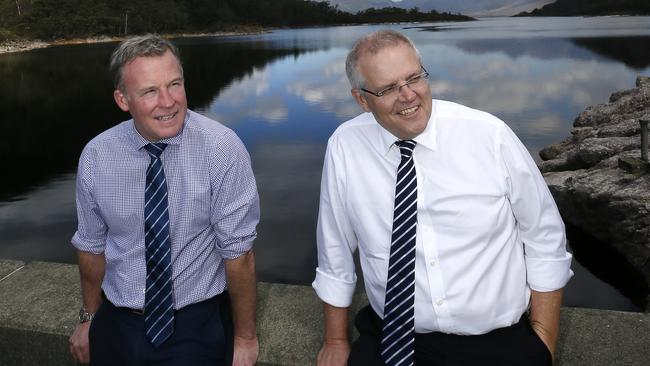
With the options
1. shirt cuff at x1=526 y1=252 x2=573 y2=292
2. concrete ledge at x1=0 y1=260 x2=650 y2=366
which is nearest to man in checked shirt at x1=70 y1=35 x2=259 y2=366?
concrete ledge at x1=0 y1=260 x2=650 y2=366

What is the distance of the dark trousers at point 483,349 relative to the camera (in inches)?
86.3

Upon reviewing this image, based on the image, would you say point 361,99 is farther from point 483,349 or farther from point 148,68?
point 483,349

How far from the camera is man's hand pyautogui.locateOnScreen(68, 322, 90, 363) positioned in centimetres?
259

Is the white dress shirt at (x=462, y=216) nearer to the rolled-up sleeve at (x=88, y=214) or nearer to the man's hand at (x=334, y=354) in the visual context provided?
the man's hand at (x=334, y=354)

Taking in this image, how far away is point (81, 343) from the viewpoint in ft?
8.49

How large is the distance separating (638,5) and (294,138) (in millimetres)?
202139

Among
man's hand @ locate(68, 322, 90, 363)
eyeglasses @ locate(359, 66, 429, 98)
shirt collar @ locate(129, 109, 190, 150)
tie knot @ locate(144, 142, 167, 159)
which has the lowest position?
man's hand @ locate(68, 322, 90, 363)

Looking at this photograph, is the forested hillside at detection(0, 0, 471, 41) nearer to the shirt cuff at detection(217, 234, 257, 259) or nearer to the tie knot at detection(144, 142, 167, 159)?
the tie knot at detection(144, 142, 167, 159)

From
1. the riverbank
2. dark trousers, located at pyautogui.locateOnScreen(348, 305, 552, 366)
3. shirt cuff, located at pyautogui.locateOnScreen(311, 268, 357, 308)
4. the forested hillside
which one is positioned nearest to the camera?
dark trousers, located at pyautogui.locateOnScreen(348, 305, 552, 366)

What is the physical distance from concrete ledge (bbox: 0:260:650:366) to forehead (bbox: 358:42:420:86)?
4.13 ft

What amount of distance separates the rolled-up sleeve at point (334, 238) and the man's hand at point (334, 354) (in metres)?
0.19

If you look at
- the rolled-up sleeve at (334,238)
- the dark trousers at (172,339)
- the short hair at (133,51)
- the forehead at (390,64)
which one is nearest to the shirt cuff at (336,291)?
the rolled-up sleeve at (334,238)

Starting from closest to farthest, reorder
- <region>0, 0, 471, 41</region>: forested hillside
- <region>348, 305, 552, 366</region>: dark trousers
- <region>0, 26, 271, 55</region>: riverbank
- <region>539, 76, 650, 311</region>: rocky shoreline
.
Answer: <region>348, 305, 552, 366</region>: dark trousers → <region>539, 76, 650, 311</region>: rocky shoreline → <region>0, 26, 271, 55</region>: riverbank → <region>0, 0, 471, 41</region>: forested hillside

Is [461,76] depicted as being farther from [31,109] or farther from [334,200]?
[334,200]
